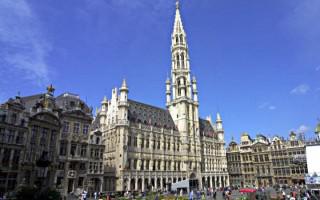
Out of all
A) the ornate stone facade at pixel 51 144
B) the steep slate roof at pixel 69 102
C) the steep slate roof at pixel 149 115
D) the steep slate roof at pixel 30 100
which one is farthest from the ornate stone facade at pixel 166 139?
the steep slate roof at pixel 30 100

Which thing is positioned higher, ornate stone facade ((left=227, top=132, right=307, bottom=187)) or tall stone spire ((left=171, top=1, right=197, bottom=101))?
tall stone spire ((left=171, top=1, right=197, bottom=101))

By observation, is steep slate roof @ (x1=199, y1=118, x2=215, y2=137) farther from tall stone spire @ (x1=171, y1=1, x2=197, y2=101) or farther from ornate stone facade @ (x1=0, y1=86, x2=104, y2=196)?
ornate stone facade @ (x1=0, y1=86, x2=104, y2=196)

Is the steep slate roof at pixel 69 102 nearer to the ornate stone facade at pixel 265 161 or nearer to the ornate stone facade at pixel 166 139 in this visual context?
the ornate stone facade at pixel 166 139

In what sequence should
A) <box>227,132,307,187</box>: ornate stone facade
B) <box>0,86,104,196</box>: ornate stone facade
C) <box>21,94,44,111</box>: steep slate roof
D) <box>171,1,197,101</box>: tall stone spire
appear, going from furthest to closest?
<box>171,1,197,101</box>: tall stone spire, <box>227,132,307,187</box>: ornate stone facade, <box>21,94,44,111</box>: steep slate roof, <box>0,86,104,196</box>: ornate stone facade

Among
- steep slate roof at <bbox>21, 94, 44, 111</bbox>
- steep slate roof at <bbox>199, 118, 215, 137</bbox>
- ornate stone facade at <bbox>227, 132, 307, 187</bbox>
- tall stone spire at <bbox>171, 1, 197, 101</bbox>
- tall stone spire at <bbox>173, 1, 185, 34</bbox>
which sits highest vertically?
tall stone spire at <bbox>173, 1, 185, 34</bbox>

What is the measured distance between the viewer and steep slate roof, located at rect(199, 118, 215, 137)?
90.7 m

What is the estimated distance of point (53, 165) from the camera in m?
42.4

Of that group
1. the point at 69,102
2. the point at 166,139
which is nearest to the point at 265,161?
the point at 166,139

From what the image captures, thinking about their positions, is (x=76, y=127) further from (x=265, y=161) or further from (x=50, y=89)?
(x=265, y=161)

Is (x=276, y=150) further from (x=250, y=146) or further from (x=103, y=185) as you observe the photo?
(x=103, y=185)

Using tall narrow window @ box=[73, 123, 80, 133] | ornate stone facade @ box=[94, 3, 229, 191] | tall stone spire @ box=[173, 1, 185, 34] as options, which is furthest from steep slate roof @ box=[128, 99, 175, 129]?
tall stone spire @ box=[173, 1, 185, 34]

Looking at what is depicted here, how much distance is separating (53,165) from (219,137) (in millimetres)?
67643

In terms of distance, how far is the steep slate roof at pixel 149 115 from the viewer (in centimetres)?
6850

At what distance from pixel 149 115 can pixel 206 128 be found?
100.0ft
